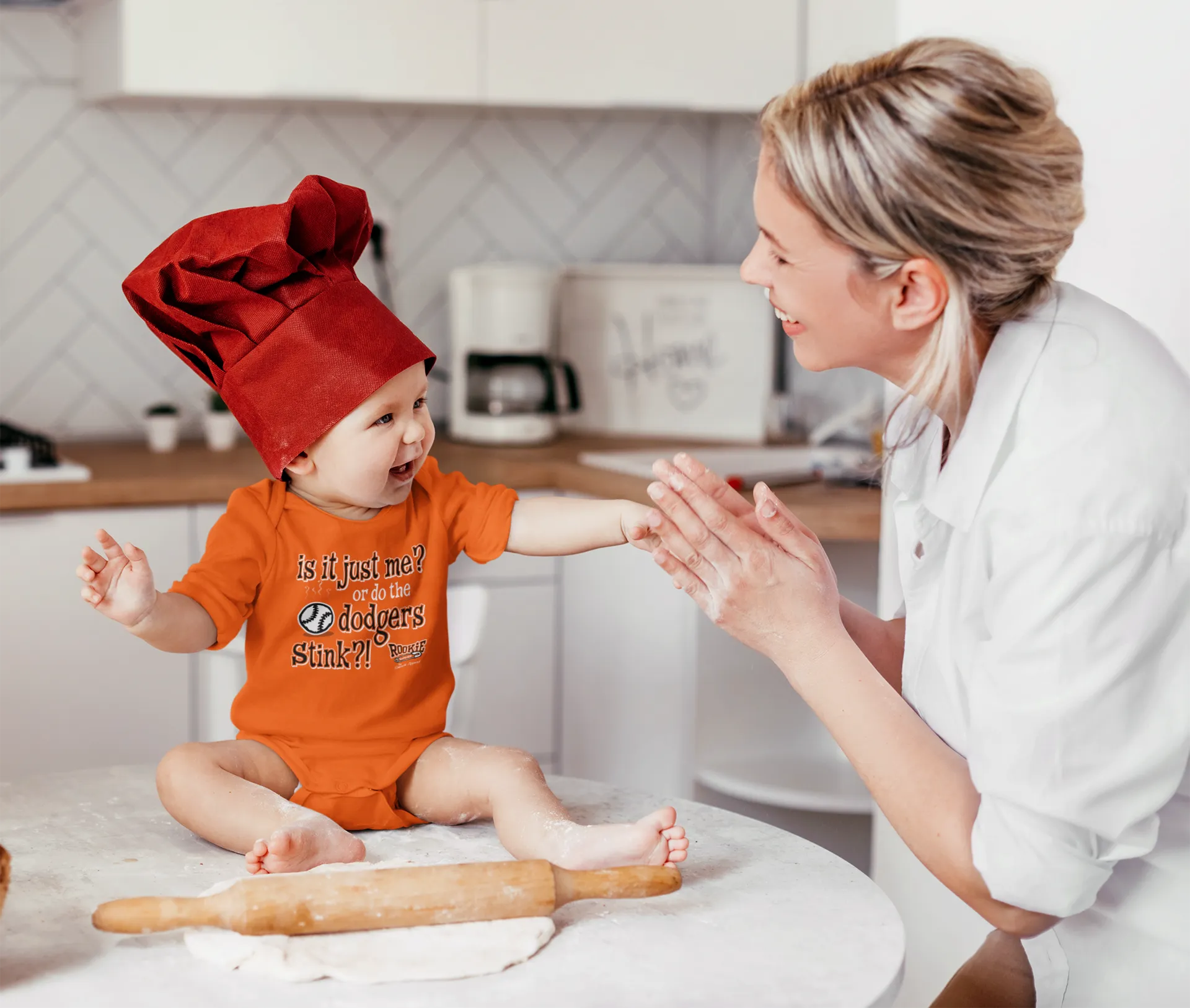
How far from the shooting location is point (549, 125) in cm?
308

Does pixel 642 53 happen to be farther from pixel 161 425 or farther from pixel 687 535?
pixel 687 535

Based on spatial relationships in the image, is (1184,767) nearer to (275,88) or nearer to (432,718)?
(432,718)

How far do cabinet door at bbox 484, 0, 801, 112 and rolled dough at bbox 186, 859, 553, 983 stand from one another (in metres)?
1.90

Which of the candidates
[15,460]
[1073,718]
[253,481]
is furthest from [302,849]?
[15,460]

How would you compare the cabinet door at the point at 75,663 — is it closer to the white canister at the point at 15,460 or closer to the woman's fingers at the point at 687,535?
the white canister at the point at 15,460

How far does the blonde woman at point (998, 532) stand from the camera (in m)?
1.04

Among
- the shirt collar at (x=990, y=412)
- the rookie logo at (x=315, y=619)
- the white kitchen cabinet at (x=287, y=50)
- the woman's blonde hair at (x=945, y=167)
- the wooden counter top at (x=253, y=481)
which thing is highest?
the white kitchen cabinet at (x=287, y=50)

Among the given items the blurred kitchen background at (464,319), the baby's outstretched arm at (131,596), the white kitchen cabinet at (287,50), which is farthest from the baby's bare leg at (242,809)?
the white kitchen cabinet at (287,50)

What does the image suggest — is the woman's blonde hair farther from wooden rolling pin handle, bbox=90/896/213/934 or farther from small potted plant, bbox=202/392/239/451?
small potted plant, bbox=202/392/239/451

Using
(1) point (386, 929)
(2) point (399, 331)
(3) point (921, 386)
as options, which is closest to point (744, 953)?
(1) point (386, 929)

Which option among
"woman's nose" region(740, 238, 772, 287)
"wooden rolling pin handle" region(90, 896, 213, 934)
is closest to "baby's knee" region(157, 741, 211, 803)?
"wooden rolling pin handle" region(90, 896, 213, 934)

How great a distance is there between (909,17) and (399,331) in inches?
37.8

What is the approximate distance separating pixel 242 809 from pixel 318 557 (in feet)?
0.76

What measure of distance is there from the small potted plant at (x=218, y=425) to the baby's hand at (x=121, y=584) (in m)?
1.54
